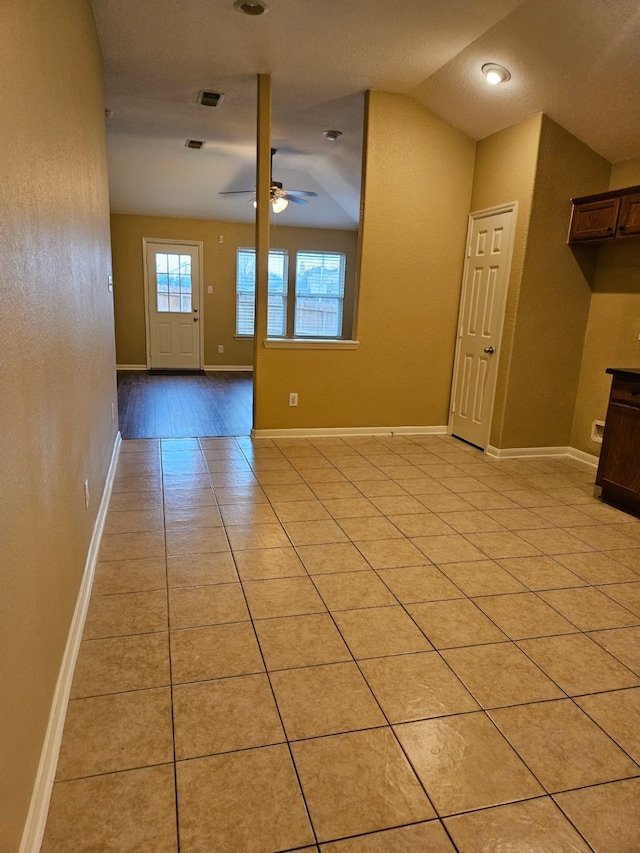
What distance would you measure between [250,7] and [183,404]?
4.03m

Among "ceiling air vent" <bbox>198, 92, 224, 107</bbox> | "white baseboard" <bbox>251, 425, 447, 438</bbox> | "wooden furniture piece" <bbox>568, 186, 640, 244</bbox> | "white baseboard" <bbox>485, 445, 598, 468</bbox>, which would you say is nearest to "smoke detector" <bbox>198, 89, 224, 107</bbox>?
"ceiling air vent" <bbox>198, 92, 224, 107</bbox>

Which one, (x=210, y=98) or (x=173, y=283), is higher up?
(x=210, y=98)

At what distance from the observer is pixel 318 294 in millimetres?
9398

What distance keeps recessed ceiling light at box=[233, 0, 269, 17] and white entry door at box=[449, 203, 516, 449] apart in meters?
2.33

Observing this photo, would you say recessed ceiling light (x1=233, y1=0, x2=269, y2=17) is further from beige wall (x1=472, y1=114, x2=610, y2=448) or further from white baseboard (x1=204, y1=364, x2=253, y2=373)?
white baseboard (x1=204, y1=364, x2=253, y2=373)

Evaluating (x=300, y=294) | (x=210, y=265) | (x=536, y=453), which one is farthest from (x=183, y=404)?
(x=536, y=453)

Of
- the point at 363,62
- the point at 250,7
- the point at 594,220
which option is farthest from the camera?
the point at 594,220

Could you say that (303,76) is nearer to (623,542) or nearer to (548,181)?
(548,181)

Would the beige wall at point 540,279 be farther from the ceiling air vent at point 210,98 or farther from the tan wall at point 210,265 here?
the tan wall at point 210,265

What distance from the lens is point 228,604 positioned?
2312 millimetres

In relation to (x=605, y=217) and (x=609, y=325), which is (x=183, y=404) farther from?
(x=605, y=217)

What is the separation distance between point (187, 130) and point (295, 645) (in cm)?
544

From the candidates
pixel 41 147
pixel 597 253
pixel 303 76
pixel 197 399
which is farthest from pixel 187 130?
pixel 41 147

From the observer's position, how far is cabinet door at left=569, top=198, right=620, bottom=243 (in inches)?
154
